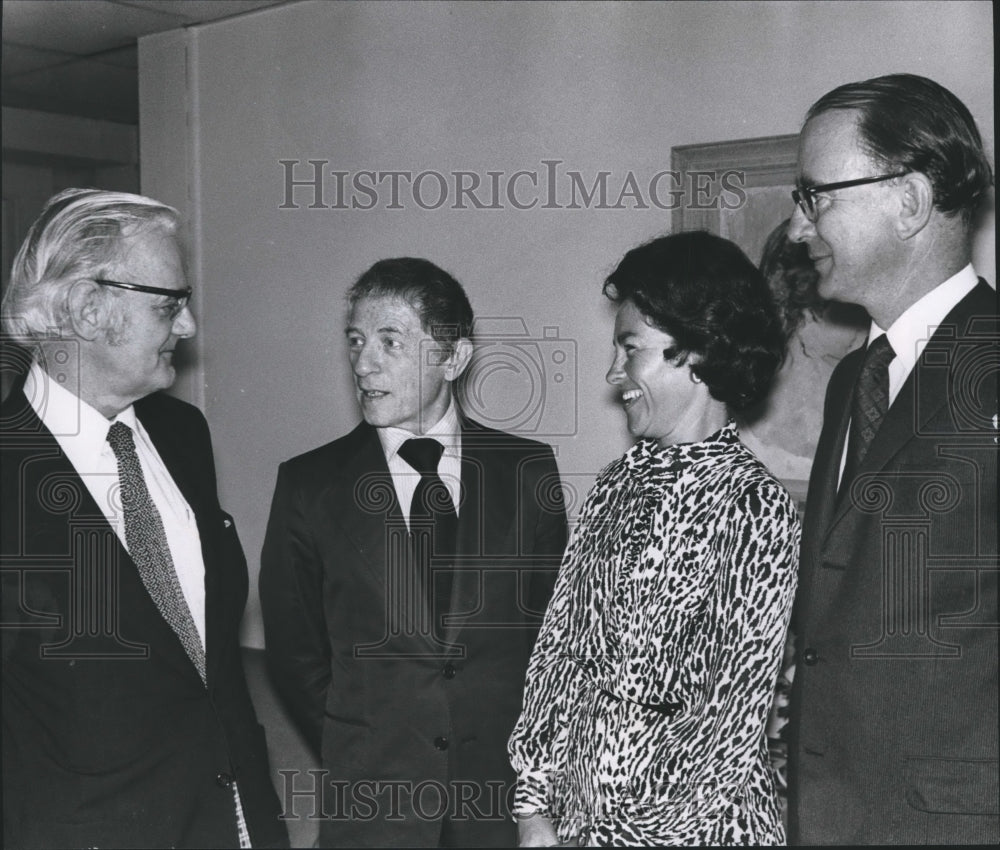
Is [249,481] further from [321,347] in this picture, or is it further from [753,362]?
[753,362]

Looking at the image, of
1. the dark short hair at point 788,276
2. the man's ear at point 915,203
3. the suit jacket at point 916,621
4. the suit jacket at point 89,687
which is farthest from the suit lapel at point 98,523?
the dark short hair at point 788,276

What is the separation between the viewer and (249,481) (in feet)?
5.91

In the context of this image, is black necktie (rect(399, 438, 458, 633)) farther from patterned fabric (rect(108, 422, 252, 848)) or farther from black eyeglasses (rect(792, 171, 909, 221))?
black eyeglasses (rect(792, 171, 909, 221))

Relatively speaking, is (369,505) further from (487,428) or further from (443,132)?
(443,132)

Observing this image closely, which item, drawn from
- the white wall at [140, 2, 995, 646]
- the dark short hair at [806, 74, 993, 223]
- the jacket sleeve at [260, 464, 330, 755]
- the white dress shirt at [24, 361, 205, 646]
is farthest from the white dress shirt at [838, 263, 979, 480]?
the white dress shirt at [24, 361, 205, 646]

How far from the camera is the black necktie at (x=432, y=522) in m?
1.80

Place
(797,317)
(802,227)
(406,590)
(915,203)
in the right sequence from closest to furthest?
(915,203)
(802,227)
(406,590)
(797,317)

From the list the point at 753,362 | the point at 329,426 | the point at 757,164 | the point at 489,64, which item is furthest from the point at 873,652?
the point at 489,64

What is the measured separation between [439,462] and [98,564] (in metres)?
0.60

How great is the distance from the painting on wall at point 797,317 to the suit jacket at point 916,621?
2.40 ft

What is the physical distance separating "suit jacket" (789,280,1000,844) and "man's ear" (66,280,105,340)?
1.12m

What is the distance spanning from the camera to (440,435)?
182 cm

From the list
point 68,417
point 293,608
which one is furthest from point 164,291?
point 293,608

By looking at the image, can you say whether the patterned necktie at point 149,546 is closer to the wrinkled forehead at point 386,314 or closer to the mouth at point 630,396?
the wrinkled forehead at point 386,314
